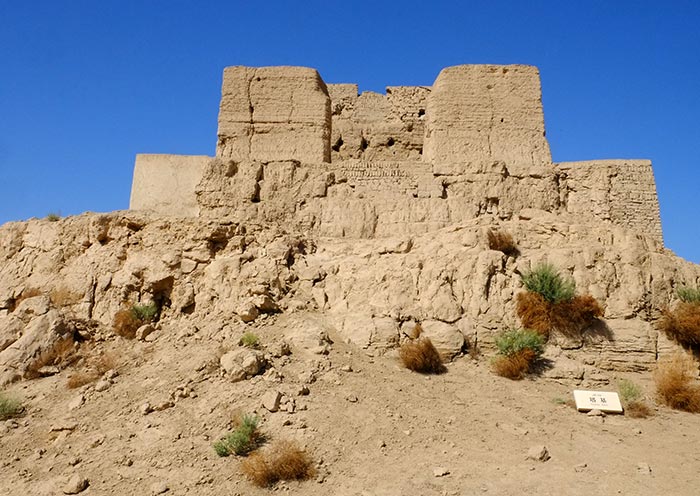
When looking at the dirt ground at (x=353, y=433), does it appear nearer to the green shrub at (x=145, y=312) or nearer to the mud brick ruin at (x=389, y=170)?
the green shrub at (x=145, y=312)

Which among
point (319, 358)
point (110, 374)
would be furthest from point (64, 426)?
point (319, 358)

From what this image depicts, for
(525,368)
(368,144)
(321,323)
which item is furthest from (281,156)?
(525,368)

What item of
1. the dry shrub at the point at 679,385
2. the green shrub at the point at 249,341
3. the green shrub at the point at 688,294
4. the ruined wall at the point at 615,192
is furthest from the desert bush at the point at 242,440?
the ruined wall at the point at 615,192

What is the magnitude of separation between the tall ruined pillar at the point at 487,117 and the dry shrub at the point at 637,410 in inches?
197

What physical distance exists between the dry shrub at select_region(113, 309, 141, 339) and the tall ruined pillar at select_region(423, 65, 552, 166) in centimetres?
596

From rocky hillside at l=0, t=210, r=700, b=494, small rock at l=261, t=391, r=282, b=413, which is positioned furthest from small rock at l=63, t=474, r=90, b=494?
small rock at l=261, t=391, r=282, b=413

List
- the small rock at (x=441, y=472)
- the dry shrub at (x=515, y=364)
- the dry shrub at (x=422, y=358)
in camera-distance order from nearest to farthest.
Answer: the small rock at (x=441, y=472) < the dry shrub at (x=515, y=364) < the dry shrub at (x=422, y=358)

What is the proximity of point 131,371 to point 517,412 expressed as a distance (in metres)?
5.31

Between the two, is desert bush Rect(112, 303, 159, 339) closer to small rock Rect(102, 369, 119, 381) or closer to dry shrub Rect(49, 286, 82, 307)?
dry shrub Rect(49, 286, 82, 307)

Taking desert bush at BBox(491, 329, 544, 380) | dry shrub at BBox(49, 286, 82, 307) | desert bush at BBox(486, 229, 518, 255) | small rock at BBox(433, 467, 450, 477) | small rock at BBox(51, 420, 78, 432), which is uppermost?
desert bush at BBox(486, 229, 518, 255)

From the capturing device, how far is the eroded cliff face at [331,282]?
7656 millimetres

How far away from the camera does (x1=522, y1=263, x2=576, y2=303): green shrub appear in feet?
24.8

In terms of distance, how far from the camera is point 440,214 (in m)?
9.60

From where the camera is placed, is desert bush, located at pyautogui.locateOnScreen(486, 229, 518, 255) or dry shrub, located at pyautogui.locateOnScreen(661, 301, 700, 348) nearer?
dry shrub, located at pyautogui.locateOnScreen(661, 301, 700, 348)
